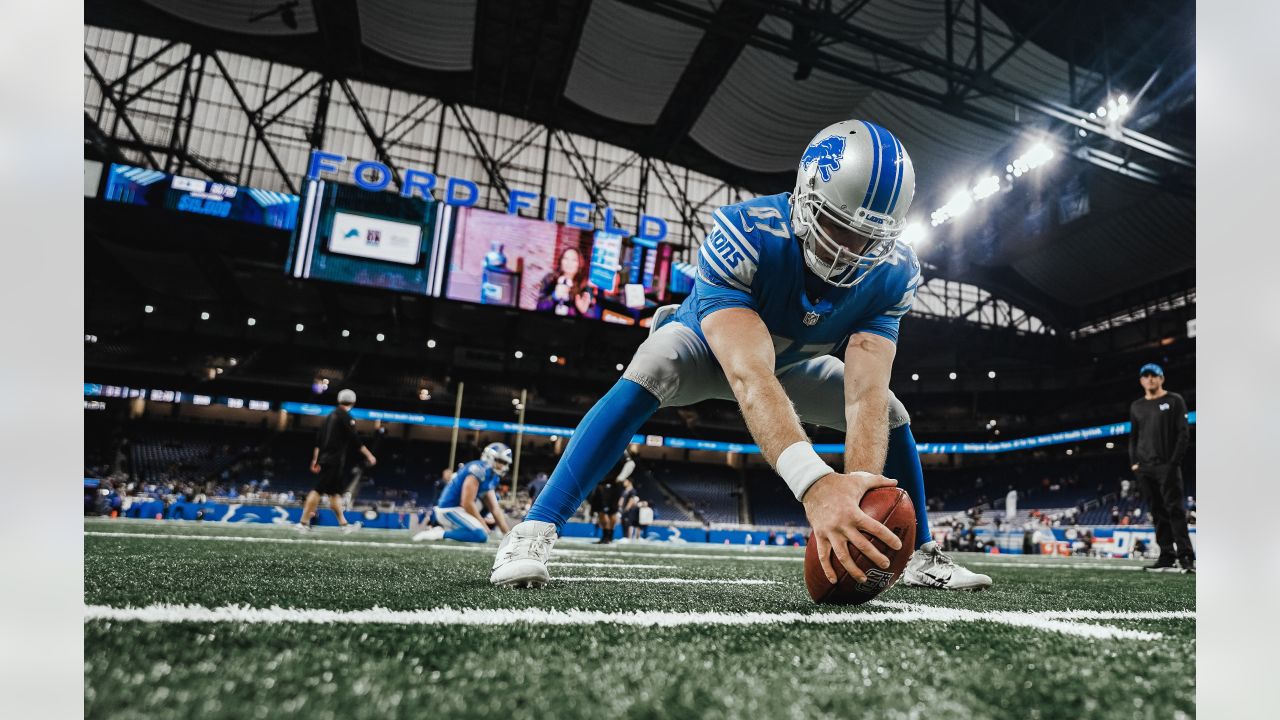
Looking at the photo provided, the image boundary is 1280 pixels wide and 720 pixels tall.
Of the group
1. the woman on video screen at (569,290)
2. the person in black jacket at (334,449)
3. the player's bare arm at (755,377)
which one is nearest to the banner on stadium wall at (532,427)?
the woman on video screen at (569,290)

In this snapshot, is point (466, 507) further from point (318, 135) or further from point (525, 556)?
point (318, 135)

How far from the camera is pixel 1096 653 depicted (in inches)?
47.1

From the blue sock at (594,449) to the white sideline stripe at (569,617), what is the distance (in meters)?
0.61

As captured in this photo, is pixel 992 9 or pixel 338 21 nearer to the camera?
pixel 992 9

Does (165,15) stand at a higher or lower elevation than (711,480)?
higher

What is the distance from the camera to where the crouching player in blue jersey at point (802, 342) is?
1.52m

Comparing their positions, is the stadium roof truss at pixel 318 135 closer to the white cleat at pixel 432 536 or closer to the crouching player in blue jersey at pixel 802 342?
the white cleat at pixel 432 536

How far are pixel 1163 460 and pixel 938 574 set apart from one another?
13.6 ft

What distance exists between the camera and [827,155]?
1.77 m

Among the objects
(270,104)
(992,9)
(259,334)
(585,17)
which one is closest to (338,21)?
(270,104)

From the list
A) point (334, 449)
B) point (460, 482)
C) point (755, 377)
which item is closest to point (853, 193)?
point (755, 377)

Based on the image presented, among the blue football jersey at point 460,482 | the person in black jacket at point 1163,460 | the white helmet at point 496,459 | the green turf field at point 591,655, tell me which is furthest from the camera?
the white helmet at point 496,459
